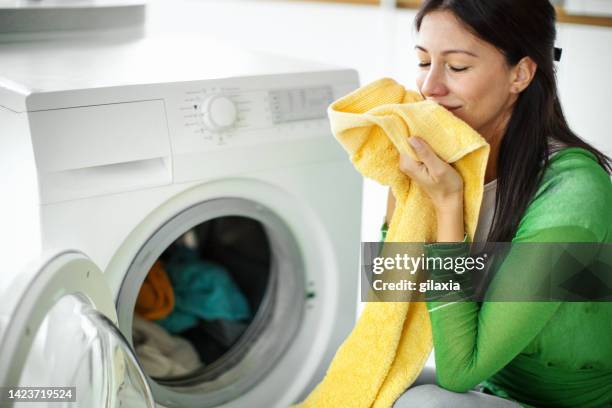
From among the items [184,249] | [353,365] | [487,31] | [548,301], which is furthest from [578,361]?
[184,249]

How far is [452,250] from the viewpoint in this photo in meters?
1.04

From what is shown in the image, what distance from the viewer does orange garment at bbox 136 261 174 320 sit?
1632 millimetres

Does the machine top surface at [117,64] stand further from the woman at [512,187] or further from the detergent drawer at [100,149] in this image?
A: the woman at [512,187]

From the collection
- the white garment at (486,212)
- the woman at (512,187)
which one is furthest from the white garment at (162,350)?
the white garment at (486,212)

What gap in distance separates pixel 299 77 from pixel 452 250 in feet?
1.62

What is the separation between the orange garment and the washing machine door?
604mm

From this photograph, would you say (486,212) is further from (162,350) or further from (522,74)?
(162,350)

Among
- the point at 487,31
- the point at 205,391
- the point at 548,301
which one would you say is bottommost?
the point at 205,391

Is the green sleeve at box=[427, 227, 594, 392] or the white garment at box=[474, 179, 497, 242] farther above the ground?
the white garment at box=[474, 179, 497, 242]

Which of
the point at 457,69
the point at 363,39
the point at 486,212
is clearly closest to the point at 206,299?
the point at 486,212

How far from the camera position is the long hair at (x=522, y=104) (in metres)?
0.97

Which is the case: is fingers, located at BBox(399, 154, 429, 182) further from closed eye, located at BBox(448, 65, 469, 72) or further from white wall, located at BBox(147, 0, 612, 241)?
white wall, located at BBox(147, 0, 612, 241)

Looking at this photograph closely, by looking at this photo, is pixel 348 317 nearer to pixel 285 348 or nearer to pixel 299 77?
pixel 285 348

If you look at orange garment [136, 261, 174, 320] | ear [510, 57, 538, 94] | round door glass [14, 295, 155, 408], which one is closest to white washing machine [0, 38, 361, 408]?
round door glass [14, 295, 155, 408]
